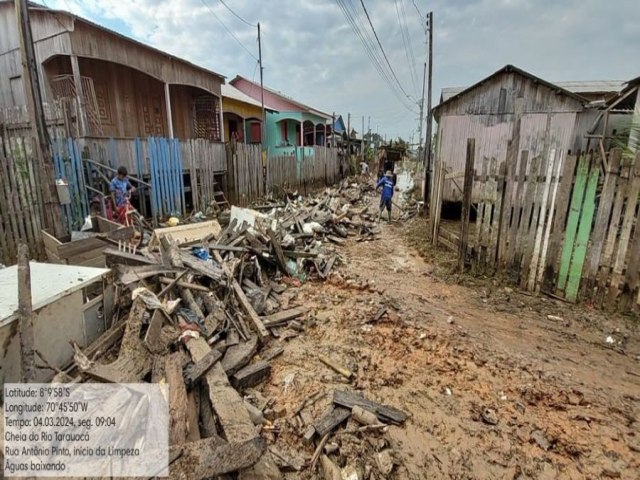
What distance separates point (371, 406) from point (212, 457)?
53.8 inches

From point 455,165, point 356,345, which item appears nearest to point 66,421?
point 356,345

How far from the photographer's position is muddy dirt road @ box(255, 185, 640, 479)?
2359mm

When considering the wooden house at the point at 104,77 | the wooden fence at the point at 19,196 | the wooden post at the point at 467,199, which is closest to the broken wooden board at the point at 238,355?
the wooden post at the point at 467,199

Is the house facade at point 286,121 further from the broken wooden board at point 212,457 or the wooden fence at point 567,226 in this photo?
the broken wooden board at point 212,457

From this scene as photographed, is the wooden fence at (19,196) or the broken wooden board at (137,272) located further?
the wooden fence at (19,196)

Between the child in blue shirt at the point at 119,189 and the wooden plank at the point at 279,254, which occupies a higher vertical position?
the child in blue shirt at the point at 119,189

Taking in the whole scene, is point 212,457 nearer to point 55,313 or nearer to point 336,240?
point 55,313

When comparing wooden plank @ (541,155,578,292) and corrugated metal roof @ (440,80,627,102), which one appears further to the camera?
corrugated metal roof @ (440,80,627,102)

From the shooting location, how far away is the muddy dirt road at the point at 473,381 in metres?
2.36

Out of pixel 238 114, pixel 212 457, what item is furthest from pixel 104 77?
pixel 212 457

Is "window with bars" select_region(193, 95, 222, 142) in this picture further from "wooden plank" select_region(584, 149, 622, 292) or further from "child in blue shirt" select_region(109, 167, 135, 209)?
"wooden plank" select_region(584, 149, 622, 292)

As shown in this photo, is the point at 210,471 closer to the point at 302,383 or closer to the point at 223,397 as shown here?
the point at 223,397

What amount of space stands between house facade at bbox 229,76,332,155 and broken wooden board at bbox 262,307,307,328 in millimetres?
16470

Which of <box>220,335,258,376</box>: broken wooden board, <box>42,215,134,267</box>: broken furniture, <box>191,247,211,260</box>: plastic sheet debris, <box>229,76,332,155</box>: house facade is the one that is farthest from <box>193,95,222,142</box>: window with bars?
<box>220,335,258,376</box>: broken wooden board
